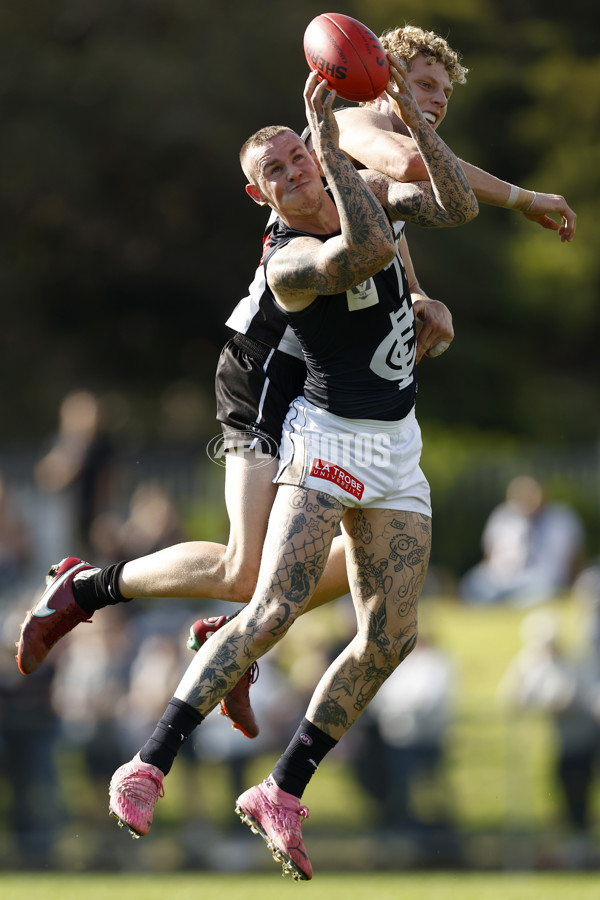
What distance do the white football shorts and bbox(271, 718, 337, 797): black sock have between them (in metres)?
0.89

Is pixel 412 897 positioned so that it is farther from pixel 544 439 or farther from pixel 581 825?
pixel 544 439

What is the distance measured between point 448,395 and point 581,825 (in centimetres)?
1215

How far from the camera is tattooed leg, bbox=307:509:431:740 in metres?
4.94

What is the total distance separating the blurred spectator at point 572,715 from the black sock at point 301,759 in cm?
558

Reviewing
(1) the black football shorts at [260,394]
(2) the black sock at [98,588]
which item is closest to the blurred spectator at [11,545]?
(2) the black sock at [98,588]

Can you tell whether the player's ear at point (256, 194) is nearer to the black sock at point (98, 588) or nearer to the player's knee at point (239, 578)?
the player's knee at point (239, 578)

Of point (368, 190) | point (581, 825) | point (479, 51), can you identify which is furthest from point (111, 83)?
point (368, 190)

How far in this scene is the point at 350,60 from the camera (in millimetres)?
4324

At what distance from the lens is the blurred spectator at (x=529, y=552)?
45.7 ft

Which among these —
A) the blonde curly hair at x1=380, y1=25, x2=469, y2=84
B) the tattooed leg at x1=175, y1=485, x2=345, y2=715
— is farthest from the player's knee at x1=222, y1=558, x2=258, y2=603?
the blonde curly hair at x1=380, y1=25, x2=469, y2=84

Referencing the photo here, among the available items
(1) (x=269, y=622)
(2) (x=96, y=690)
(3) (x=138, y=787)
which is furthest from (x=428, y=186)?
(2) (x=96, y=690)

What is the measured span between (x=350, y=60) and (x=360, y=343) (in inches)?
39.1

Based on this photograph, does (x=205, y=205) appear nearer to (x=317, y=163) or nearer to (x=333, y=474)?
(x=317, y=163)

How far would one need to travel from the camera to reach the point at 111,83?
64.8 ft
